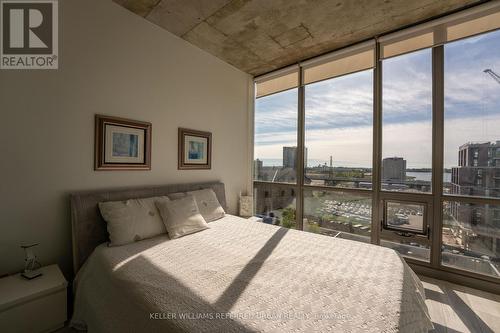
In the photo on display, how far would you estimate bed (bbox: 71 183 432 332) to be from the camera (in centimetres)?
107

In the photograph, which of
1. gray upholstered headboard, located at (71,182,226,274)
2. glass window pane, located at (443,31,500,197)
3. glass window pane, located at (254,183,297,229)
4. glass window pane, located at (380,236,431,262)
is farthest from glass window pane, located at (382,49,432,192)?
gray upholstered headboard, located at (71,182,226,274)

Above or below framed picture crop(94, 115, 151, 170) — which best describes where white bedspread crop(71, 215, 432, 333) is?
below

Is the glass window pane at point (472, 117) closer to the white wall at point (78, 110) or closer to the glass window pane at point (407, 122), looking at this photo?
the glass window pane at point (407, 122)

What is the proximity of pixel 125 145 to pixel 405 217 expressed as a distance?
3416 mm

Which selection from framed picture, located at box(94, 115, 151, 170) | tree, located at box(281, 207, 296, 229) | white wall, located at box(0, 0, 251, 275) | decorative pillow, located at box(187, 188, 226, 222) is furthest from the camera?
tree, located at box(281, 207, 296, 229)

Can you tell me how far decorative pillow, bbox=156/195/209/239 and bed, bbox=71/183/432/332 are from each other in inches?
3.8

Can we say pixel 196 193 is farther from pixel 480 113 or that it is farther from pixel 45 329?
pixel 480 113

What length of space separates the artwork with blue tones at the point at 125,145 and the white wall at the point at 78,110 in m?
0.20

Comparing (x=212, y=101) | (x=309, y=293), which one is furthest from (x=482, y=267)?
(x=212, y=101)

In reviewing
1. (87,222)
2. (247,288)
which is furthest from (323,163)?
(87,222)

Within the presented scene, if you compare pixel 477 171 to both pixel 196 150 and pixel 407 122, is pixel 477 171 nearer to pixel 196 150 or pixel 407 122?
pixel 407 122

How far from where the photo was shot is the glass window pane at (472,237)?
7.50ft

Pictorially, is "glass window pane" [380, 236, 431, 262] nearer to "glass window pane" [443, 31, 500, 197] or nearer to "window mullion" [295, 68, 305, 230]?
"glass window pane" [443, 31, 500, 197]

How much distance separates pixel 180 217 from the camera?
2260 millimetres
